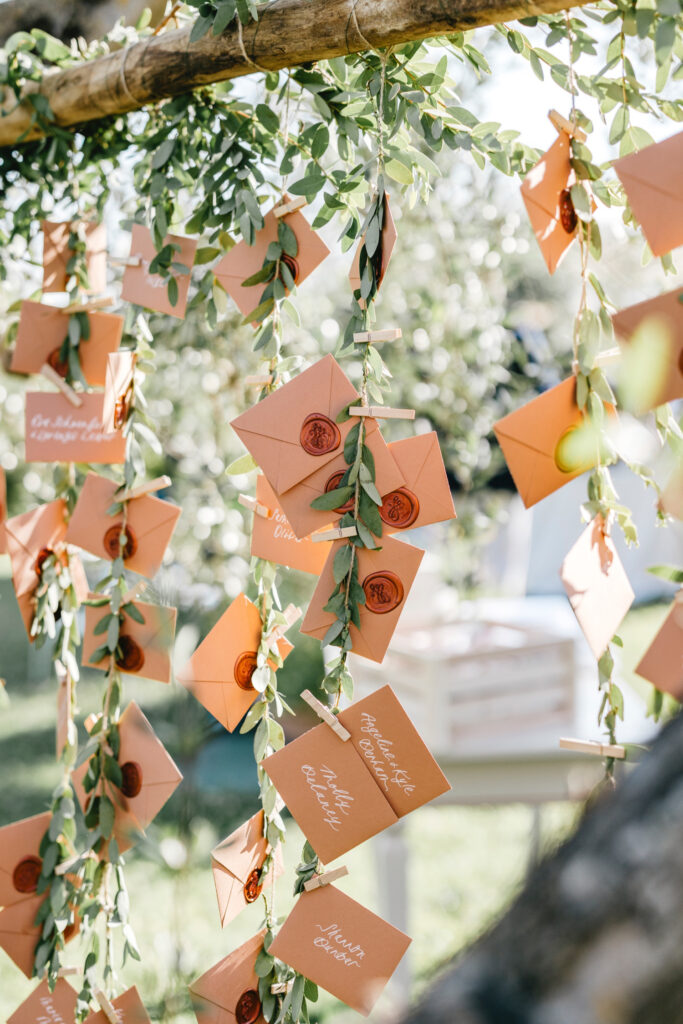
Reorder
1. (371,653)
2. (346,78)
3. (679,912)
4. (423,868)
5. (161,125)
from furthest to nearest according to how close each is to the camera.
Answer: (423,868) → (161,125) → (346,78) → (371,653) → (679,912)

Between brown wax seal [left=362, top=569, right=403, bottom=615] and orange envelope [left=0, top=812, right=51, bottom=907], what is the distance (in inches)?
21.7

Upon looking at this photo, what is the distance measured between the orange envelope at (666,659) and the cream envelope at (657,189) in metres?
0.30

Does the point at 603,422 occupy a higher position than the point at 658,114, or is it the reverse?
the point at 658,114

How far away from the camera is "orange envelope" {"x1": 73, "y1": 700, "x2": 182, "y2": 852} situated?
0.87m

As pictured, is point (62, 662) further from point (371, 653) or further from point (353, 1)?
point (353, 1)

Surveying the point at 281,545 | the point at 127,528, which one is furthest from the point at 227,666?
the point at 127,528

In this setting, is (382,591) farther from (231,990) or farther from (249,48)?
(249,48)

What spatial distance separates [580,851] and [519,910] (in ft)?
0.10

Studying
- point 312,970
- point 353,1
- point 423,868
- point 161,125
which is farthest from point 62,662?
point 423,868

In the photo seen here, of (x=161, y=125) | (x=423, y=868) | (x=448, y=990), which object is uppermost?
(x=161, y=125)

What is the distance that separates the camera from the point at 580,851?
294 mm

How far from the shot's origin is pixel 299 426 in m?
0.69

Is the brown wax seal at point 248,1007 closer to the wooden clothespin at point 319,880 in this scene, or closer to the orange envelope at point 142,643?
the wooden clothespin at point 319,880

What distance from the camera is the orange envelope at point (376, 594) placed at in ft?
2.22
